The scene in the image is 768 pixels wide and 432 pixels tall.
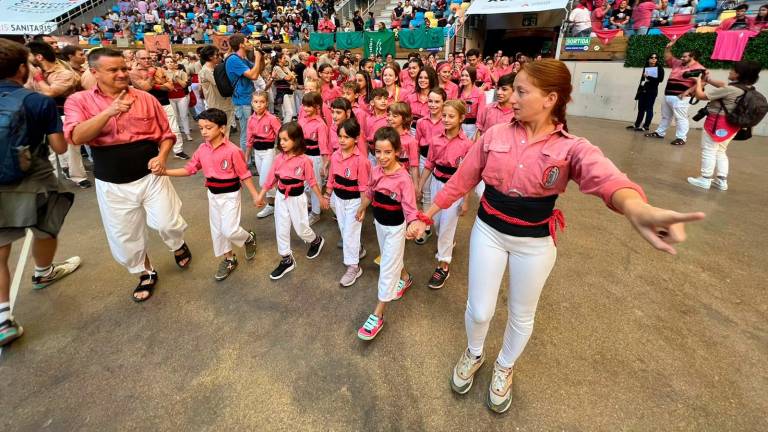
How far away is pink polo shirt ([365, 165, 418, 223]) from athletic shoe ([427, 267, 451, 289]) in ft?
3.00

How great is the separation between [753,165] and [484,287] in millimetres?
8553

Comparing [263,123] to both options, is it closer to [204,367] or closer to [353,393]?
[204,367]

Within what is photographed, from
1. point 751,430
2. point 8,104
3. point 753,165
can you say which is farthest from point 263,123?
point 753,165

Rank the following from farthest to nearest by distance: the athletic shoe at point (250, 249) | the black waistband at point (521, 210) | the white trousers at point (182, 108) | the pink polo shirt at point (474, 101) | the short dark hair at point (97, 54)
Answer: the white trousers at point (182, 108) < the pink polo shirt at point (474, 101) < the athletic shoe at point (250, 249) < the short dark hair at point (97, 54) < the black waistband at point (521, 210)

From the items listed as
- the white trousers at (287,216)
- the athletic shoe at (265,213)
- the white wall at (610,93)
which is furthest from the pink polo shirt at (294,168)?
the white wall at (610,93)

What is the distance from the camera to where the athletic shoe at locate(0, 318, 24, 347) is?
2.88 meters

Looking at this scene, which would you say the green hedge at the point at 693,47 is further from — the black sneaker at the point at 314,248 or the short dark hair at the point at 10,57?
the short dark hair at the point at 10,57

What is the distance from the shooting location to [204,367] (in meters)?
2.72

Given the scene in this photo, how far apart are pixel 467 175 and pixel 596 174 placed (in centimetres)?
71

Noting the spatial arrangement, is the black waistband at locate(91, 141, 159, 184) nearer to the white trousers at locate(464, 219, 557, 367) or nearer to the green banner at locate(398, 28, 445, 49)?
the white trousers at locate(464, 219, 557, 367)

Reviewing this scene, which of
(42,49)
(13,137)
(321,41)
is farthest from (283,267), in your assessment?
(321,41)

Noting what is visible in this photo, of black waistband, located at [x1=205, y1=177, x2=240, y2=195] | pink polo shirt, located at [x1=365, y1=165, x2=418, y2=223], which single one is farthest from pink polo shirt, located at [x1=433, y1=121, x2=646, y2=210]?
black waistband, located at [x1=205, y1=177, x2=240, y2=195]

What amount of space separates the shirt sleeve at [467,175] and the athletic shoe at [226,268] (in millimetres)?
2571

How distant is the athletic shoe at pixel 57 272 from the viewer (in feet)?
11.9
